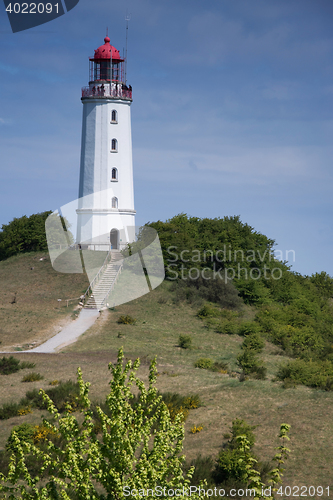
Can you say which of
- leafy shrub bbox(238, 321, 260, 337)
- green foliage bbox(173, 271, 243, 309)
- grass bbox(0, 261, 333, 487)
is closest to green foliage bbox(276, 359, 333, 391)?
grass bbox(0, 261, 333, 487)

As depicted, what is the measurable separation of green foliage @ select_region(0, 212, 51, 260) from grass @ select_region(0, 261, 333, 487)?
17795mm

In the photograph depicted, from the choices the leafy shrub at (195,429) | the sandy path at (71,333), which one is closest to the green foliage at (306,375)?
the leafy shrub at (195,429)

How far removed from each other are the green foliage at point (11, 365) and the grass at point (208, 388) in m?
0.47

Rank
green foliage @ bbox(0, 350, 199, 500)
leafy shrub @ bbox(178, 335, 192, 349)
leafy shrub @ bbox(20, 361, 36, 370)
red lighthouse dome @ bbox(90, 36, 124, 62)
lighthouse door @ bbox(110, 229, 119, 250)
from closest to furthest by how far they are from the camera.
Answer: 1. green foliage @ bbox(0, 350, 199, 500)
2. leafy shrub @ bbox(20, 361, 36, 370)
3. leafy shrub @ bbox(178, 335, 192, 349)
4. red lighthouse dome @ bbox(90, 36, 124, 62)
5. lighthouse door @ bbox(110, 229, 119, 250)

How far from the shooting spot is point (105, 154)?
140ft

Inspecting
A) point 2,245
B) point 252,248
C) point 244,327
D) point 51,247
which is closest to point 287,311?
point 244,327

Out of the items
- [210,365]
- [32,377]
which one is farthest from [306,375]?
[32,377]

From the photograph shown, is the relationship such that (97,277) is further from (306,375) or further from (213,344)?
(306,375)

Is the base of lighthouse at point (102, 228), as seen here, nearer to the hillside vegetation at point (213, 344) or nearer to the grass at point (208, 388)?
the hillside vegetation at point (213, 344)

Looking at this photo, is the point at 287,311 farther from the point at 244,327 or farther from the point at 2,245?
the point at 2,245

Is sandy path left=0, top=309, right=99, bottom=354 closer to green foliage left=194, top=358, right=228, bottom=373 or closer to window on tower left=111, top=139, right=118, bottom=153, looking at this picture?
green foliage left=194, top=358, right=228, bottom=373

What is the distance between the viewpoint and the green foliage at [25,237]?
156 ft

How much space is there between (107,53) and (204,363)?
31.0m

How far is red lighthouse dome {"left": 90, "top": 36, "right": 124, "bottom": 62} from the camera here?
4266cm
